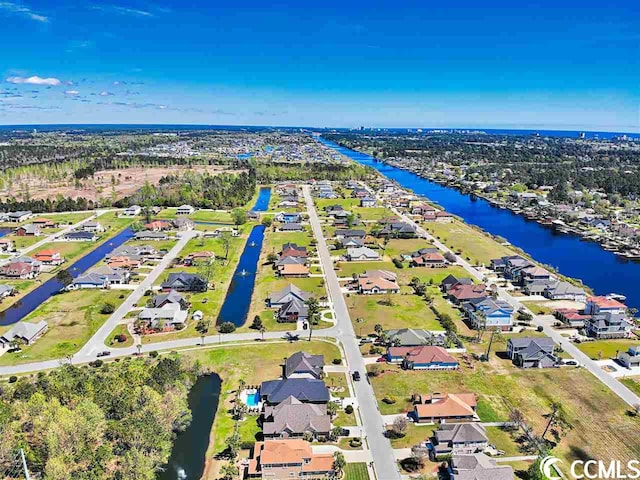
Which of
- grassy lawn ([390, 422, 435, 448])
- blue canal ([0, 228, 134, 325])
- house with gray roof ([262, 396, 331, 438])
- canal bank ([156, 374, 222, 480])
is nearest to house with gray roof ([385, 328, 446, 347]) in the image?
grassy lawn ([390, 422, 435, 448])

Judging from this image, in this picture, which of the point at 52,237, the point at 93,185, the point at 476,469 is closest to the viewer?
the point at 476,469

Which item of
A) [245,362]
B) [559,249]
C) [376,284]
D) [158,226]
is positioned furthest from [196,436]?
[559,249]

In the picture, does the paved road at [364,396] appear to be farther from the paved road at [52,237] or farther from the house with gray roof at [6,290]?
the paved road at [52,237]

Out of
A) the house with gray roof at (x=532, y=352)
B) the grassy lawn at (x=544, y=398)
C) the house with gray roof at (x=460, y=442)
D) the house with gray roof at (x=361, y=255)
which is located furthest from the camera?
the house with gray roof at (x=361, y=255)

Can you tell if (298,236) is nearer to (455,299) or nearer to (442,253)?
(442,253)

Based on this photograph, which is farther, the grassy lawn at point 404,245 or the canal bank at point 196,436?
the grassy lawn at point 404,245

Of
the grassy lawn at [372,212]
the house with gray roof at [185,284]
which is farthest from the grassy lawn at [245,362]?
the grassy lawn at [372,212]

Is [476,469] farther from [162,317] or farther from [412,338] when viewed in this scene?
[162,317]
